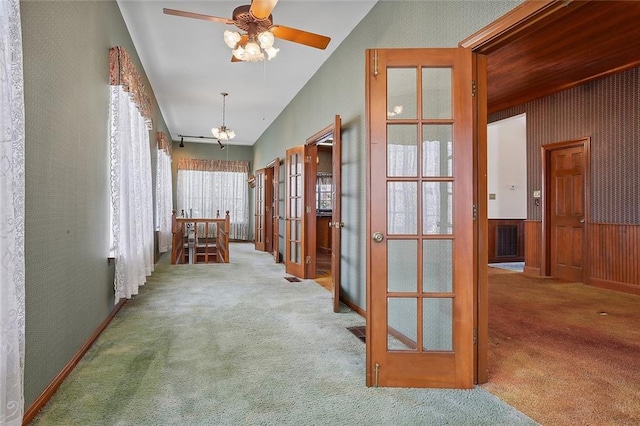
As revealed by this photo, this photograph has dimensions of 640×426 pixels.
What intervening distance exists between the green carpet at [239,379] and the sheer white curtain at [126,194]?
1.38 feet

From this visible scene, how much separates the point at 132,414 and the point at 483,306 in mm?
2060

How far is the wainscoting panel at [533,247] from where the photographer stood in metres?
6.34

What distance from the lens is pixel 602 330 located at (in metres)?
3.37

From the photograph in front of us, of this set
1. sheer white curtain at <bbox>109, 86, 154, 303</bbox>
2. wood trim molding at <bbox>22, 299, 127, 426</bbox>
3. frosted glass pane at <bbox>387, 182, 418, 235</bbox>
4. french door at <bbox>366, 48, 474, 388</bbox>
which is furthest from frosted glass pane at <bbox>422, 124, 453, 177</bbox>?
sheer white curtain at <bbox>109, 86, 154, 303</bbox>

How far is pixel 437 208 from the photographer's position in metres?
2.25

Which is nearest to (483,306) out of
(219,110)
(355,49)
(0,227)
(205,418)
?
(205,418)

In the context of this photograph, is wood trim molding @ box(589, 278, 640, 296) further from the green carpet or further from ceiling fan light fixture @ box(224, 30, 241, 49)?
ceiling fan light fixture @ box(224, 30, 241, 49)

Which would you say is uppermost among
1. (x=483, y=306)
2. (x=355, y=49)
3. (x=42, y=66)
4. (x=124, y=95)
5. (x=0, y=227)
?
(x=355, y=49)

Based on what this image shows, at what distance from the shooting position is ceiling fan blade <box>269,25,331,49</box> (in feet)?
10.4

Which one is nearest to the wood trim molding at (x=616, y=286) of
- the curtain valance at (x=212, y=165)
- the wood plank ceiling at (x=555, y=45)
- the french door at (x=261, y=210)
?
the wood plank ceiling at (x=555, y=45)

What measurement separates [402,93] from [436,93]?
0.22 metres

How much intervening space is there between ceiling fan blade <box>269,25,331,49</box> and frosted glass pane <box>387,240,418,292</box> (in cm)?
191

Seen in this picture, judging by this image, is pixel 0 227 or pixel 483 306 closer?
pixel 0 227

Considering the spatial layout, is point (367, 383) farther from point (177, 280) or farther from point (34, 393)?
point (177, 280)
